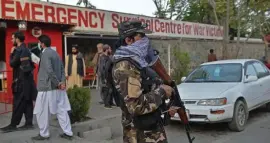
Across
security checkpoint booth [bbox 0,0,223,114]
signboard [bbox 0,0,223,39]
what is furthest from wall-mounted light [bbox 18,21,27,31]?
signboard [bbox 0,0,223,39]

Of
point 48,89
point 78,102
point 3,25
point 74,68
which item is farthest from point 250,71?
point 3,25

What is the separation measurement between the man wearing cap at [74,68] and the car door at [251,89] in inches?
166

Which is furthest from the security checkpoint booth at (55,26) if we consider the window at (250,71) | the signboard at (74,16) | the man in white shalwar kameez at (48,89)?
the window at (250,71)

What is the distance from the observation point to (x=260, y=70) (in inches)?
Result: 327

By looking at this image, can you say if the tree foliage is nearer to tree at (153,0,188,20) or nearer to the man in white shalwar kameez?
the man in white shalwar kameez

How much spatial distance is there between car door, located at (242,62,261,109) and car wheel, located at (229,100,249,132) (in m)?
0.33

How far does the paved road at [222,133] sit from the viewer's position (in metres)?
5.92

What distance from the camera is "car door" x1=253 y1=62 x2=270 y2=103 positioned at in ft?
25.7

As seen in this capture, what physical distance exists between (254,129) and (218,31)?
15.7 meters

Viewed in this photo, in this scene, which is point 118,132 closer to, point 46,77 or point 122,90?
point 46,77

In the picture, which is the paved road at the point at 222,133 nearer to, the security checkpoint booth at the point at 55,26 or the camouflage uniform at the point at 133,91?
the camouflage uniform at the point at 133,91

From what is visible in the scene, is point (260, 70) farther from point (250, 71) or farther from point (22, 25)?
point (22, 25)

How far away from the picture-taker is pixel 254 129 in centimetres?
663

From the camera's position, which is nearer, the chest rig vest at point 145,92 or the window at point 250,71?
the chest rig vest at point 145,92
